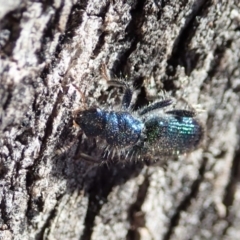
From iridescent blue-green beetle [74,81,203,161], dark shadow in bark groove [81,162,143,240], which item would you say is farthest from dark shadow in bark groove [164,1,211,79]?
dark shadow in bark groove [81,162,143,240]

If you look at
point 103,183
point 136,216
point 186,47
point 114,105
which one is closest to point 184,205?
point 136,216

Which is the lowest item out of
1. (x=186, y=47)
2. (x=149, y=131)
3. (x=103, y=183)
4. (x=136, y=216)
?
(x=136, y=216)

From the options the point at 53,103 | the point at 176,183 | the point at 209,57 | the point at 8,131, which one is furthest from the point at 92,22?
the point at 176,183

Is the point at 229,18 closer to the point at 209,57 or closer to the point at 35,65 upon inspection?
the point at 209,57

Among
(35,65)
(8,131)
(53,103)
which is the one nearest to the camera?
(35,65)

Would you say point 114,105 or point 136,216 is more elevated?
point 114,105

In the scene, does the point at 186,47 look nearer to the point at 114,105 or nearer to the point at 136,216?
the point at 114,105

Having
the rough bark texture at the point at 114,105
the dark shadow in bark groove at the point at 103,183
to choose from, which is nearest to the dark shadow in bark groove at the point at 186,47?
the rough bark texture at the point at 114,105

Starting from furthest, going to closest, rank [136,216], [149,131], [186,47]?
[149,131] → [136,216] → [186,47]
